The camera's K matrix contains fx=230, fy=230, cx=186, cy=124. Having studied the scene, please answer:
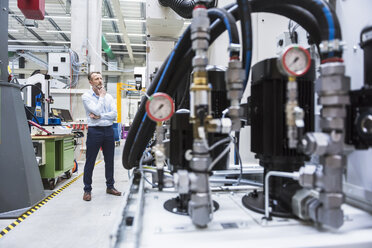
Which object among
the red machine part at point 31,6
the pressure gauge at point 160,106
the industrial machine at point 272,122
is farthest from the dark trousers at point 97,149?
the pressure gauge at point 160,106

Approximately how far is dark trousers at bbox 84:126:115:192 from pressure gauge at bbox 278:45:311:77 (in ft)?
6.09

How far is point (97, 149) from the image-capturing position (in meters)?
2.05

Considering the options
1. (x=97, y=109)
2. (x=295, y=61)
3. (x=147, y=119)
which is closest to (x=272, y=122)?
(x=295, y=61)

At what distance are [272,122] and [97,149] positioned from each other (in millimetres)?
1794

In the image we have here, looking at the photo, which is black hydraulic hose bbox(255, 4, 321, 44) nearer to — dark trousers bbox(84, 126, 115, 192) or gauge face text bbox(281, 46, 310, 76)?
gauge face text bbox(281, 46, 310, 76)

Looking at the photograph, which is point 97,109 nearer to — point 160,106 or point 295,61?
point 160,106

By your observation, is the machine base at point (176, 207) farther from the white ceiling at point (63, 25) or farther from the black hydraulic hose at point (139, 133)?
the white ceiling at point (63, 25)

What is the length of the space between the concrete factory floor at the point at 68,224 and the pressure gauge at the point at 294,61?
853mm

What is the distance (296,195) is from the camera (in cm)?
54

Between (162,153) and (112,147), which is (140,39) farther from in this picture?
(162,153)

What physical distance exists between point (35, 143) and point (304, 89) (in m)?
2.43

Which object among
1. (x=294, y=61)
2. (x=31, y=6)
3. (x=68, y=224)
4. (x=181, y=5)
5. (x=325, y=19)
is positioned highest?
(x=31, y=6)

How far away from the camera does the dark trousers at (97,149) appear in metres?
2.02

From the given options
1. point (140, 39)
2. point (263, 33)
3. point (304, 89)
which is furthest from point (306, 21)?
point (140, 39)
